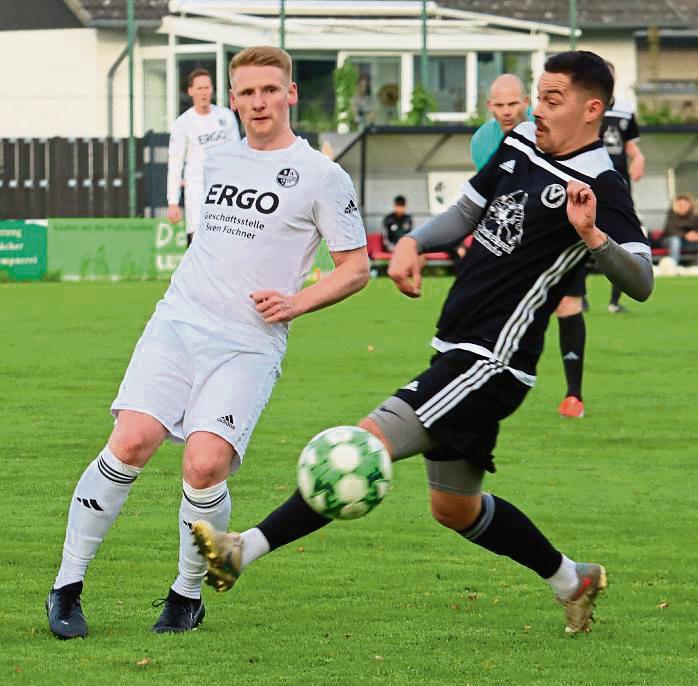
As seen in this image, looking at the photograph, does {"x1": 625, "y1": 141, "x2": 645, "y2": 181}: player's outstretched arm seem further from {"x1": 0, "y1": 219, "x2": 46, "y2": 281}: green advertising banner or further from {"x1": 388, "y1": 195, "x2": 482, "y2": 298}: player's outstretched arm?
Answer: {"x1": 0, "y1": 219, "x2": 46, "y2": 281}: green advertising banner

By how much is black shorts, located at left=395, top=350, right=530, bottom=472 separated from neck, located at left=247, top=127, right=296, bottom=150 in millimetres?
971

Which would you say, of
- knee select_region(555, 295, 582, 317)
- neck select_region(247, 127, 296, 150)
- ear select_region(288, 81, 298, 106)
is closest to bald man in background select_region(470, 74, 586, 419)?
knee select_region(555, 295, 582, 317)

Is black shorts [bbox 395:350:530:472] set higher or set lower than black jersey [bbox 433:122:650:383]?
lower

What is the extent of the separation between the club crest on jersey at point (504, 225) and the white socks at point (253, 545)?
3.97 feet

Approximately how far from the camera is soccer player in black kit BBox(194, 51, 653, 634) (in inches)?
226

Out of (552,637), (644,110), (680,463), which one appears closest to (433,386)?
(552,637)

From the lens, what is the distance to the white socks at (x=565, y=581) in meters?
6.09

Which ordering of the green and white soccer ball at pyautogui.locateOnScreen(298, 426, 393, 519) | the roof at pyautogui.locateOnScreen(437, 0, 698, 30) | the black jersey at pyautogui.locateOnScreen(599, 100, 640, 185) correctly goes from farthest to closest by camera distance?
the roof at pyautogui.locateOnScreen(437, 0, 698, 30) → the black jersey at pyautogui.locateOnScreen(599, 100, 640, 185) → the green and white soccer ball at pyautogui.locateOnScreen(298, 426, 393, 519)

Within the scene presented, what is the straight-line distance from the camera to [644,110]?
32.3 meters

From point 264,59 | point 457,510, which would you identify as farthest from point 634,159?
point 457,510

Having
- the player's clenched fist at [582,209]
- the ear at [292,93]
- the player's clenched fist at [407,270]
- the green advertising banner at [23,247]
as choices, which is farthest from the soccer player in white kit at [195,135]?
the player's clenched fist at [582,209]

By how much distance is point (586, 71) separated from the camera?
5.81 meters

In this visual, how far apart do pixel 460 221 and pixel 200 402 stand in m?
1.05

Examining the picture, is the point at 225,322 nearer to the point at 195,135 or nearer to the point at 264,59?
the point at 264,59
